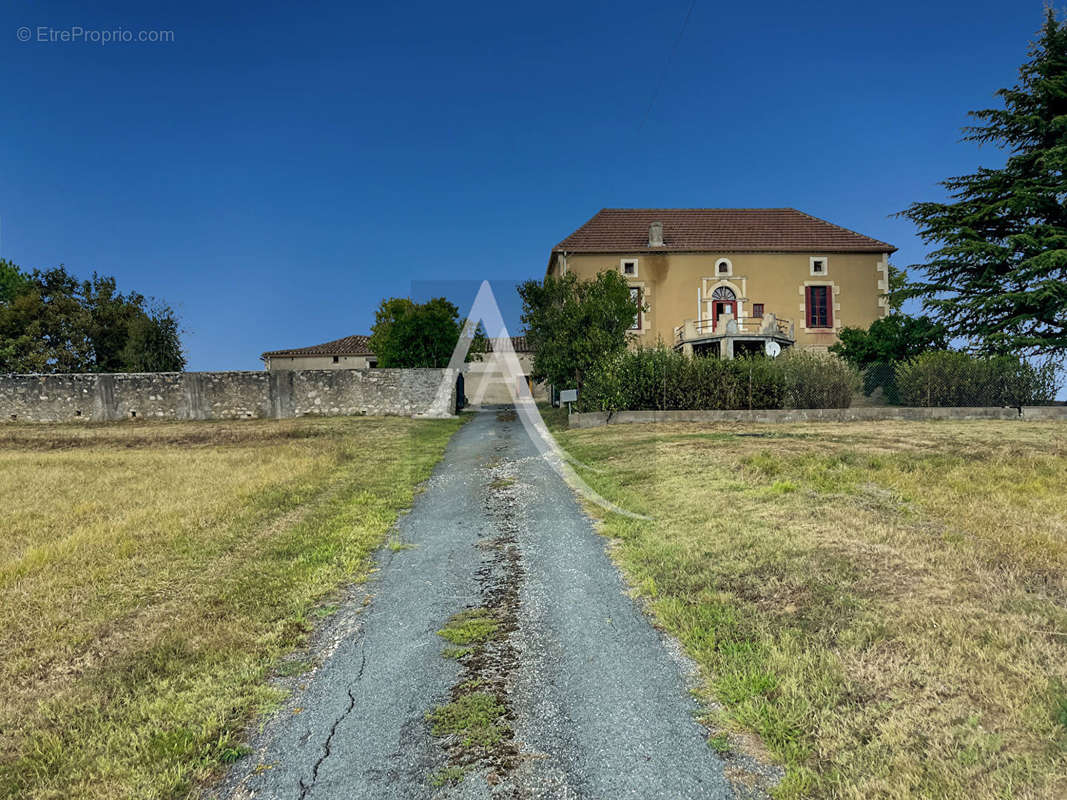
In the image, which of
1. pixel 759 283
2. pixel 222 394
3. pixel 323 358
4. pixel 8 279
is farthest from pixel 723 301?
pixel 8 279

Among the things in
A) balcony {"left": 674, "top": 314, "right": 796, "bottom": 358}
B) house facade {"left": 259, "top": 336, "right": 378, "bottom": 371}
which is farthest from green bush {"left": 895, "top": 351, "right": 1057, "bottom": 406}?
house facade {"left": 259, "top": 336, "right": 378, "bottom": 371}

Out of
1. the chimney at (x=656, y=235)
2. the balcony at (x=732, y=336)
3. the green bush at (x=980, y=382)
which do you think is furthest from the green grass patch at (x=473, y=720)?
the chimney at (x=656, y=235)

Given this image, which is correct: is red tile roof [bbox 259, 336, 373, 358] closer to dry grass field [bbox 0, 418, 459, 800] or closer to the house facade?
the house facade

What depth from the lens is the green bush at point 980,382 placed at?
21.9 meters

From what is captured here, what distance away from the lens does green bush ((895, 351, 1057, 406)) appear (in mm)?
21891

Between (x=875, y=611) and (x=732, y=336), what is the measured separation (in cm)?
2865

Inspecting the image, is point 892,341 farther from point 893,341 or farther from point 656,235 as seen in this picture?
point 656,235

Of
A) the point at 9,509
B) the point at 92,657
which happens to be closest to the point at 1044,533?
the point at 92,657

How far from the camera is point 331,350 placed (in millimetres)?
51844

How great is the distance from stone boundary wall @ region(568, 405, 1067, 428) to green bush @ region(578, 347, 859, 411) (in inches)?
25.3

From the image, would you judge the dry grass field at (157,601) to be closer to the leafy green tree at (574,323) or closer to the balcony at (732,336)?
the leafy green tree at (574,323)

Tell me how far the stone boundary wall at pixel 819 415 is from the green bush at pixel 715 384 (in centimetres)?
→ 64

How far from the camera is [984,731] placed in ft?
10.1

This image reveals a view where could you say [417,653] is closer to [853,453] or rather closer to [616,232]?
[853,453]
